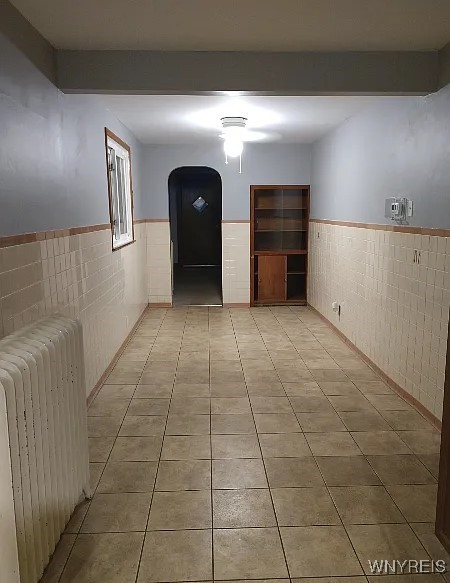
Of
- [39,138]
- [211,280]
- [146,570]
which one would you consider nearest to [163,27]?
[39,138]

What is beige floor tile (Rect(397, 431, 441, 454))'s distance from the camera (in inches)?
119

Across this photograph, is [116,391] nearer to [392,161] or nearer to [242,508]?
[242,508]

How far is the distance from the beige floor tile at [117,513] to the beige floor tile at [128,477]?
59 mm

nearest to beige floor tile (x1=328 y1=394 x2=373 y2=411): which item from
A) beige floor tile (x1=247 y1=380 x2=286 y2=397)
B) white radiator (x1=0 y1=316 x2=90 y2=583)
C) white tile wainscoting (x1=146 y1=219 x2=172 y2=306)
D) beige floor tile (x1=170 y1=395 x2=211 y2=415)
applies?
beige floor tile (x1=247 y1=380 x2=286 y2=397)

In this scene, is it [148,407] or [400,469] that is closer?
[400,469]

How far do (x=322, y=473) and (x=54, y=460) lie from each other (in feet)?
4.97

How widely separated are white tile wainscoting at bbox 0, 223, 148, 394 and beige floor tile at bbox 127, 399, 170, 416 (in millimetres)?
368

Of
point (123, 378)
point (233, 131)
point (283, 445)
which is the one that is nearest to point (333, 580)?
point (283, 445)

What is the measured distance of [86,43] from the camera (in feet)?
9.78

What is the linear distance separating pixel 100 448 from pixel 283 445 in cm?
116

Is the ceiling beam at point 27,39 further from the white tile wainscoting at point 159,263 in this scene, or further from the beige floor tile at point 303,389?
the white tile wainscoting at point 159,263

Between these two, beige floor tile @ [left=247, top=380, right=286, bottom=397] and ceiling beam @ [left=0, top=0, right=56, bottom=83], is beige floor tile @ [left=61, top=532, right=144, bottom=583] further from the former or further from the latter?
ceiling beam @ [left=0, top=0, right=56, bottom=83]

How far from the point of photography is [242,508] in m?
2.43

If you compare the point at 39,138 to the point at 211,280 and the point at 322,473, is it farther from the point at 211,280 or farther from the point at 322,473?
the point at 211,280
